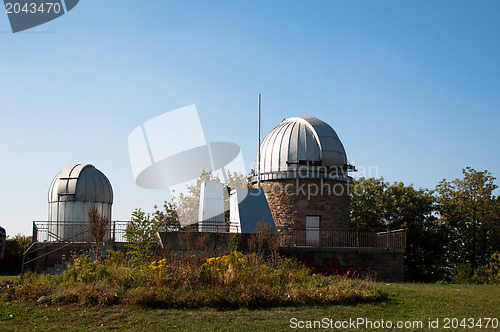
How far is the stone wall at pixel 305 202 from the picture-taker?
77.6 feet

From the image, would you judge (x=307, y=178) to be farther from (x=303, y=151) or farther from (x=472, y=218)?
(x=472, y=218)

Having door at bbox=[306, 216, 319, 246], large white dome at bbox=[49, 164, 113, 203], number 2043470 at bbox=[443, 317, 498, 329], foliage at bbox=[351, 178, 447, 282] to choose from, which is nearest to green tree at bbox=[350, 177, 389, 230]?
foliage at bbox=[351, 178, 447, 282]

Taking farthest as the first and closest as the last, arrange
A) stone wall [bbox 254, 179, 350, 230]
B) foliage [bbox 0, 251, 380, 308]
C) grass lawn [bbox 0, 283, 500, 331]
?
stone wall [bbox 254, 179, 350, 230]
foliage [bbox 0, 251, 380, 308]
grass lawn [bbox 0, 283, 500, 331]

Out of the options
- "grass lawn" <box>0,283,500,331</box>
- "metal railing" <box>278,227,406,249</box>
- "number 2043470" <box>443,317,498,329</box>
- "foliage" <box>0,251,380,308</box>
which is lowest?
"number 2043470" <box>443,317,498,329</box>

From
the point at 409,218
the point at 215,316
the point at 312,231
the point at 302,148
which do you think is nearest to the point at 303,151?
the point at 302,148

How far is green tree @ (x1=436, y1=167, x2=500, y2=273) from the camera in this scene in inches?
1045

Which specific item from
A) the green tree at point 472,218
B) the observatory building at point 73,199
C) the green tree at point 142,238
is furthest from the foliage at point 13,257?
the green tree at point 472,218

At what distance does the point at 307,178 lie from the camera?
2377 cm

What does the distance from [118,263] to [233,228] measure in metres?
6.49

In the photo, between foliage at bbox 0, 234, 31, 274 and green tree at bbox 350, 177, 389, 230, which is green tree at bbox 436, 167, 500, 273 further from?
foliage at bbox 0, 234, 31, 274

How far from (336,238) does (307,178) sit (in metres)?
3.21

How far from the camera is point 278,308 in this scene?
10.5 meters

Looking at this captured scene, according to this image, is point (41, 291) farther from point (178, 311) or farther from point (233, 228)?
point (233, 228)

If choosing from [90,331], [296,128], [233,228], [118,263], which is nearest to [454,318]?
[90,331]
